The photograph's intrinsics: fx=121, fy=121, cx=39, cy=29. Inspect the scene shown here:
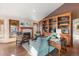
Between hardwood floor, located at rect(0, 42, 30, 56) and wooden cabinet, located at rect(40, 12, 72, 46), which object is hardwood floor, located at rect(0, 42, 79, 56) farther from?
wooden cabinet, located at rect(40, 12, 72, 46)

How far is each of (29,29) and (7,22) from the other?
0.38m

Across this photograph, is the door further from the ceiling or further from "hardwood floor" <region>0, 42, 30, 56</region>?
"hardwood floor" <region>0, 42, 30, 56</region>

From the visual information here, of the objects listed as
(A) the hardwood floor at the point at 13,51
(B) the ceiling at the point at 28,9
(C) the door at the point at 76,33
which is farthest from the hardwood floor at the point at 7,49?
Result: (C) the door at the point at 76,33

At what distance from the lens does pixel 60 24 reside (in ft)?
6.63

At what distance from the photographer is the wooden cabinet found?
1.96 metres

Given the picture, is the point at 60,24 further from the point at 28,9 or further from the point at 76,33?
the point at 28,9

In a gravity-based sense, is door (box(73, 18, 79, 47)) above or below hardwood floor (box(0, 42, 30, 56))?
above

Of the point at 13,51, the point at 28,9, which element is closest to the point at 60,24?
the point at 28,9

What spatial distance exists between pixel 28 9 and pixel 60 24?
1.93 feet

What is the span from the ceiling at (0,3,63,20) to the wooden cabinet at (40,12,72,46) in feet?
0.42

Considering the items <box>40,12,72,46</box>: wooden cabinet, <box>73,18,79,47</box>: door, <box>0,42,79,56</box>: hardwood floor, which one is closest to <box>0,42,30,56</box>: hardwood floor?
<box>0,42,79,56</box>: hardwood floor

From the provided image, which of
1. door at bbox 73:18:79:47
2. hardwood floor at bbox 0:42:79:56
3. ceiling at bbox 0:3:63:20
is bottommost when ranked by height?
hardwood floor at bbox 0:42:79:56

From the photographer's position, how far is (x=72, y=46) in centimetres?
197

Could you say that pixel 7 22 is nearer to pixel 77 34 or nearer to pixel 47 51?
pixel 47 51
